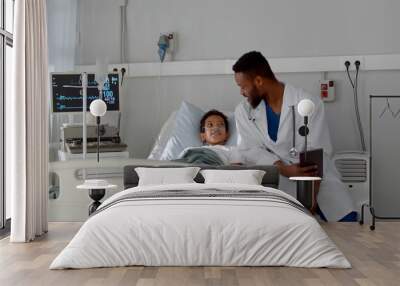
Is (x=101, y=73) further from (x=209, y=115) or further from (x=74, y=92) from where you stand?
(x=209, y=115)

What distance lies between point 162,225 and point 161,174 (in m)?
1.64

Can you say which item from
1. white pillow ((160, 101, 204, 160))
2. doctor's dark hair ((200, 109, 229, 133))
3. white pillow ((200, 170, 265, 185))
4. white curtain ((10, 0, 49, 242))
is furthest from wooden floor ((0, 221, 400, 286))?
doctor's dark hair ((200, 109, 229, 133))

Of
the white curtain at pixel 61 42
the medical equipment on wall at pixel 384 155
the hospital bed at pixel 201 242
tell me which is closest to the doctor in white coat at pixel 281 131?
the medical equipment on wall at pixel 384 155

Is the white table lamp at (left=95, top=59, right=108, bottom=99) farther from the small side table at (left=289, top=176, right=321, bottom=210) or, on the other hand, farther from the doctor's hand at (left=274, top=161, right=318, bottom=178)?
the small side table at (left=289, top=176, right=321, bottom=210)

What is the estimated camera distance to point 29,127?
4746mm

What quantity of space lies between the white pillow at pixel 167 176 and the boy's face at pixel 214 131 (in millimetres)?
614

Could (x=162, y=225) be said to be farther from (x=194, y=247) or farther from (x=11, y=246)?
(x=11, y=246)

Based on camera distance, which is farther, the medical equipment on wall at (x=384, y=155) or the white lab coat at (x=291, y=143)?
the medical equipment on wall at (x=384, y=155)

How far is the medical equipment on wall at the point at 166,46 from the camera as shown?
6.24m

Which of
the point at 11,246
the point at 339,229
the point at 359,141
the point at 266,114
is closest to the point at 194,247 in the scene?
the point at 11,246

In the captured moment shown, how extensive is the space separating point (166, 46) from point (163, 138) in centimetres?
106

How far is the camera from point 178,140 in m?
5.77

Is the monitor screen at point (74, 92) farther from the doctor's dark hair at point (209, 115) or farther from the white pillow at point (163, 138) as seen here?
the doctor's dark hair at point (209, 115)

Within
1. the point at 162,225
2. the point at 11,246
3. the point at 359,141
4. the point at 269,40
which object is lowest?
the point at 11,246
